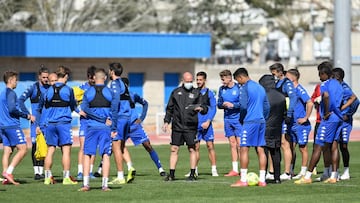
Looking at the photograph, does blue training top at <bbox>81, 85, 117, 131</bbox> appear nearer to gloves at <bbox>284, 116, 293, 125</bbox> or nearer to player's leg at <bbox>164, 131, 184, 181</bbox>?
player's leg at <bbox>164, 131, 184, 181</bbox>

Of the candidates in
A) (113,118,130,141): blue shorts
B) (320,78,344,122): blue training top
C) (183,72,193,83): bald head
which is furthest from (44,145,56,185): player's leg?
(320,78,344,122): blue training top

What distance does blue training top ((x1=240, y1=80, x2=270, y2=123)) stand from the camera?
60.2 feet

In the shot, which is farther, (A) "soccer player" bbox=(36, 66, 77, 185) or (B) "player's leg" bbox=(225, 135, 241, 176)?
(B) "player's leg" bbox=(225, 135, 241, 176)

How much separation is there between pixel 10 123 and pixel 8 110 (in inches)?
10.5

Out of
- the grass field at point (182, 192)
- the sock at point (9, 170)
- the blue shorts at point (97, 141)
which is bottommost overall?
the grass field at point (182, 192)

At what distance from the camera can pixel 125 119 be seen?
65.5 feet

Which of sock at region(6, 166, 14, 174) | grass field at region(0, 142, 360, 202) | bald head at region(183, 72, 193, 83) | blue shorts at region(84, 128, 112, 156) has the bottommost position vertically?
grass field at region(0, 142, 360, 202)

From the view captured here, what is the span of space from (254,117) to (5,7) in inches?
1705

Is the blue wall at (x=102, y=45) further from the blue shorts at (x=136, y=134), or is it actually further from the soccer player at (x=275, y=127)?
the soccer player at (x=275, y=127)

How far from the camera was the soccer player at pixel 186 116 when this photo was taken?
19.9m

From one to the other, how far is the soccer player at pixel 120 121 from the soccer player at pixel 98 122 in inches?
55.1

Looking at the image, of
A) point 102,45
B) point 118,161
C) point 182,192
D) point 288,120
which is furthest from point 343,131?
point 102,45

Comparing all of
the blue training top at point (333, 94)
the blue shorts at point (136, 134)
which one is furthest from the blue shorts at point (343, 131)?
the blue shorts at point (136, 134)

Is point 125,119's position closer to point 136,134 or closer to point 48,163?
point 136,134
